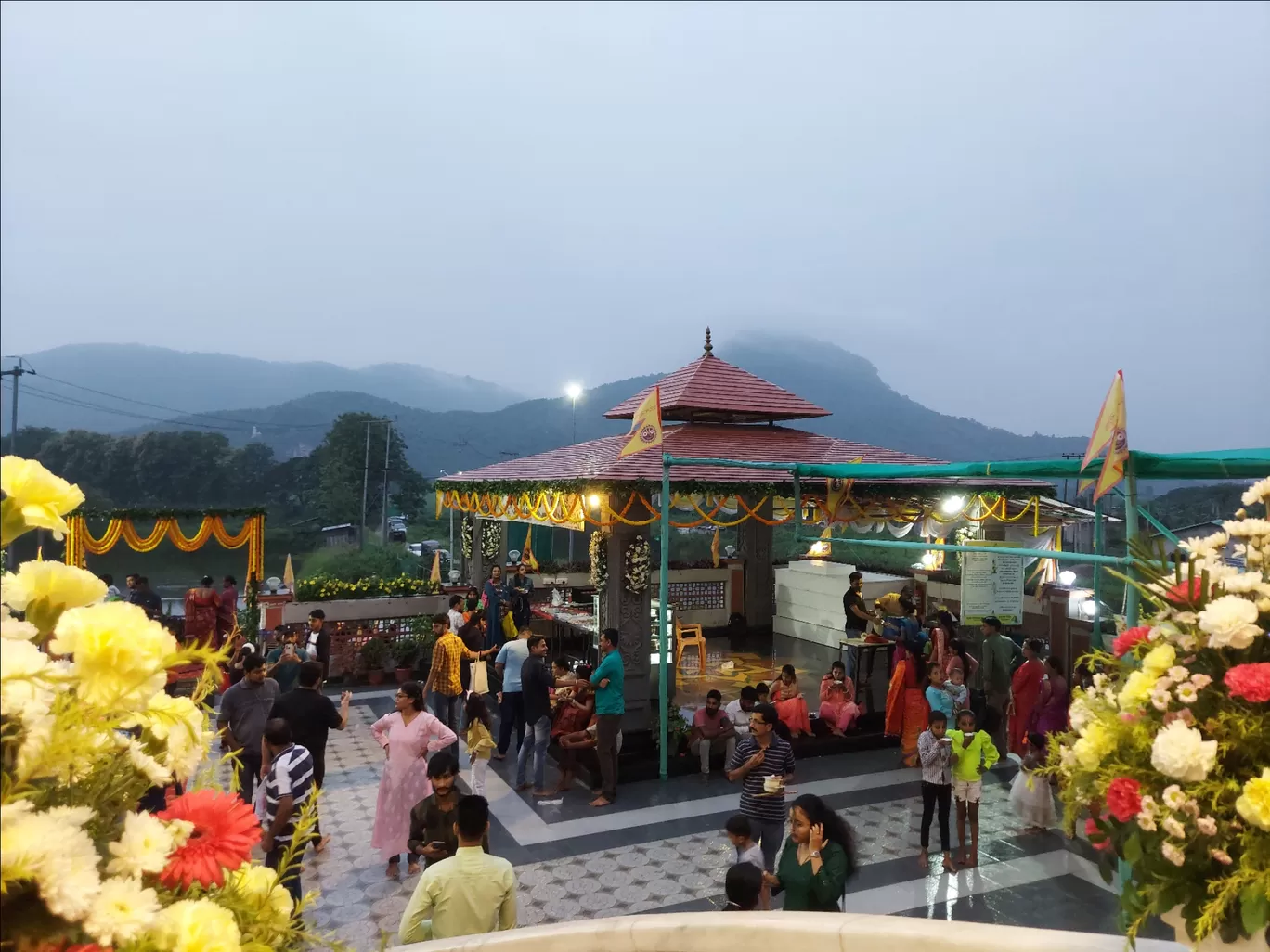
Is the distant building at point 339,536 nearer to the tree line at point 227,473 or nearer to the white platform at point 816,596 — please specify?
the tree line at point 227,473

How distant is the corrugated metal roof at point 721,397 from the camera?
1208cm

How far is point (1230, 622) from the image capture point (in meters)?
1.79

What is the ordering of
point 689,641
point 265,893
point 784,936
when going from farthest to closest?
point 689,641 → point 784,936 → point 265,893

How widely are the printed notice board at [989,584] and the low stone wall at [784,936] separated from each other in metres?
6.76

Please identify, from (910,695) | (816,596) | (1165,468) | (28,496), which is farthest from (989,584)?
(28,496)

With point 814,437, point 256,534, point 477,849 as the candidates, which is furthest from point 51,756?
point 256,534

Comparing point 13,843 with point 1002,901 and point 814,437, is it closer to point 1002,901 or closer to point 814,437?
point 1002,901

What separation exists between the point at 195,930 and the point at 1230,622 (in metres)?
2.17

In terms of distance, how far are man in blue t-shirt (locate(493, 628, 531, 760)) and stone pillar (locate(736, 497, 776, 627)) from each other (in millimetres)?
8644

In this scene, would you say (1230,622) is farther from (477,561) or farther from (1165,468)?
(477,561)

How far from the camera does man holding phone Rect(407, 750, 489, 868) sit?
4.86 metres

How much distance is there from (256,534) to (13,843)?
1518 centimetres

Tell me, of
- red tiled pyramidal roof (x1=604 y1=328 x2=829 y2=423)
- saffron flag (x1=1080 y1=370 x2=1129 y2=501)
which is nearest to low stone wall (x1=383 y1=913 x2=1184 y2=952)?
saffron flag (x1=1080 y1=370 x2=1129 y2=501)

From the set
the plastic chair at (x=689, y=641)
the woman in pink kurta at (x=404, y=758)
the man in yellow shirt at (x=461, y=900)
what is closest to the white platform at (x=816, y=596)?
the plastic chair at (x=689, y=641)
